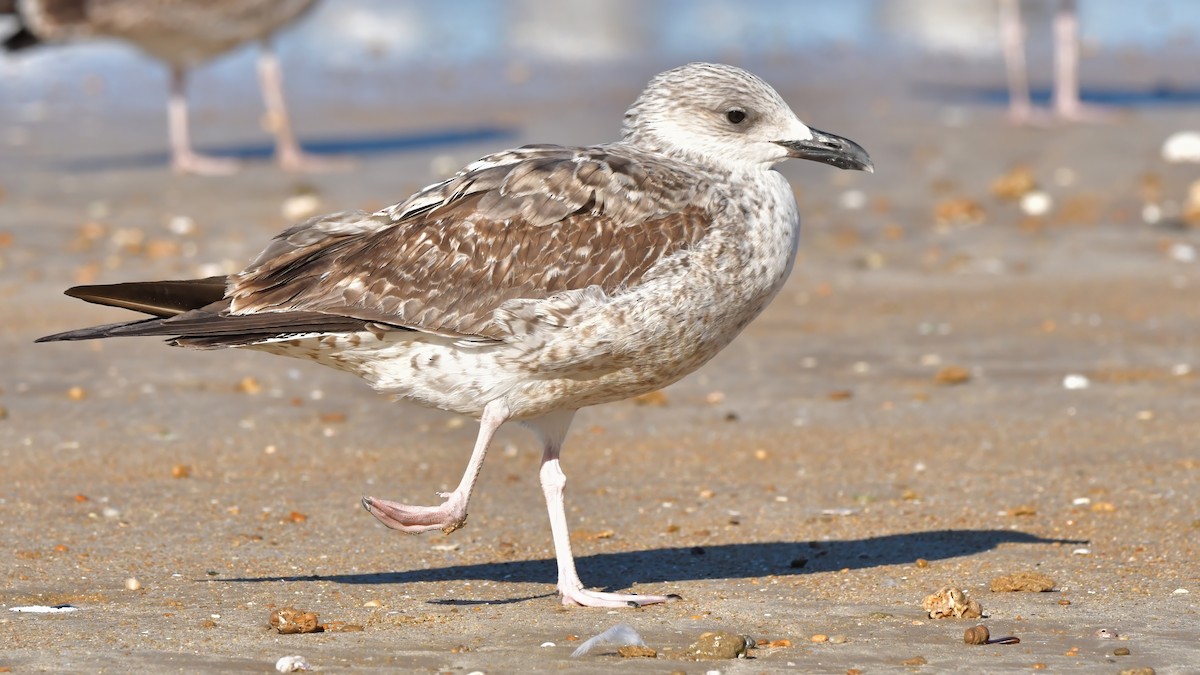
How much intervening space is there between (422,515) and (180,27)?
36.6 feet

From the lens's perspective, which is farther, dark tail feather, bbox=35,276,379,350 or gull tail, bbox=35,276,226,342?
gull tail, bbox=35,276,226,342

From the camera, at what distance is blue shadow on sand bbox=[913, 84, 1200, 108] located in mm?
18780

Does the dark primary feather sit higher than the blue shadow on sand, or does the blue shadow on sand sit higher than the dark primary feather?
the blue shadow on sand

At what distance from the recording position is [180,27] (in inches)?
637

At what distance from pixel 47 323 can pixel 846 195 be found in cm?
623

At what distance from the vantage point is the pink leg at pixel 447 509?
19.6ft

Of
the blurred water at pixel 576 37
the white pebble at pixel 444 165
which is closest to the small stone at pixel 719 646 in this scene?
the white pebble at pixel 444 165

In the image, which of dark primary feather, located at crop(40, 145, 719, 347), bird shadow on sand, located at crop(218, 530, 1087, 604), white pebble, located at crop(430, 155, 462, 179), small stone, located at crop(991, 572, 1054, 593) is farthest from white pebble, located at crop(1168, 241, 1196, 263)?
dark primary feather, located at crop(40, 145, 719, 347)

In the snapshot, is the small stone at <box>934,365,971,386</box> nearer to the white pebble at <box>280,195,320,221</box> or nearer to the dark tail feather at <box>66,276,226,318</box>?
the dark tail feather at <box>66,276,226,318</box>

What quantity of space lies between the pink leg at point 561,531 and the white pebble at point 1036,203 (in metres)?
7.84

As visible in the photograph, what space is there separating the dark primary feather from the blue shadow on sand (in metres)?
13.6

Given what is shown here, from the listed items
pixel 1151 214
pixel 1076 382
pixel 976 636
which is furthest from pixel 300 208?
pixel 976 636

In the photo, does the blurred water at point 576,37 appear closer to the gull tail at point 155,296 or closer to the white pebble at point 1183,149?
the white pebble at point 1183,149

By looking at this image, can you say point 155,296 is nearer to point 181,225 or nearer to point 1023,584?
point 1023,584
